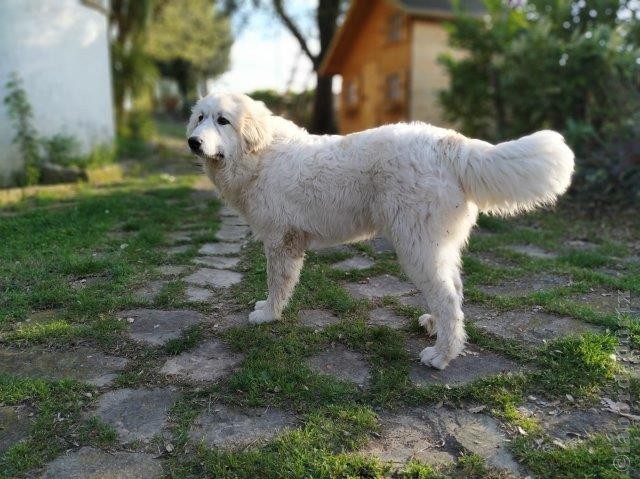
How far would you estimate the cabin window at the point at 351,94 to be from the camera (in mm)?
19141

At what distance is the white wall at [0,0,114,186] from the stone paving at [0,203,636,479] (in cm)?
657

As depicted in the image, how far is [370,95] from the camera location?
17.8m

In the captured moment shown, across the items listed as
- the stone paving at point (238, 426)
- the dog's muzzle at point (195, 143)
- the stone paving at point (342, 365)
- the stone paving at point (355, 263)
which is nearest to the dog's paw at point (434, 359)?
the stone paving at point (342, 365)

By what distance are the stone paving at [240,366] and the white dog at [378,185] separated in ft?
1.20

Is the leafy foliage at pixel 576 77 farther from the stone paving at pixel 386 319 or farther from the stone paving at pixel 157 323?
the stone paving at pixel 157 323

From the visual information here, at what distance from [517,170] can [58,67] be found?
33.0 ft

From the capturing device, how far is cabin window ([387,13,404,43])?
52.0ft

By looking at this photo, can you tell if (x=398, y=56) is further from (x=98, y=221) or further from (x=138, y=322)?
(x=138, y=322)

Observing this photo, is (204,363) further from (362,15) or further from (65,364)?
(362,15)

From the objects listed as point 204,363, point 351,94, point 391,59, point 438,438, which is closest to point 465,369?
point 438,438

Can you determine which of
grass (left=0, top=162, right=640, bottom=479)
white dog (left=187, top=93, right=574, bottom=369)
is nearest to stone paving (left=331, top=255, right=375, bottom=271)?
grass (left=0, top=162, right=640, bottom=479)

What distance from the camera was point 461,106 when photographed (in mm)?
11883

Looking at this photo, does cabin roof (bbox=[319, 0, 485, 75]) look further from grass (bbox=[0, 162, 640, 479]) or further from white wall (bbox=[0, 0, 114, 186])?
grass (bbox=[0, 162, 640, 479])

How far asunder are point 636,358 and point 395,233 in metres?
1.78
